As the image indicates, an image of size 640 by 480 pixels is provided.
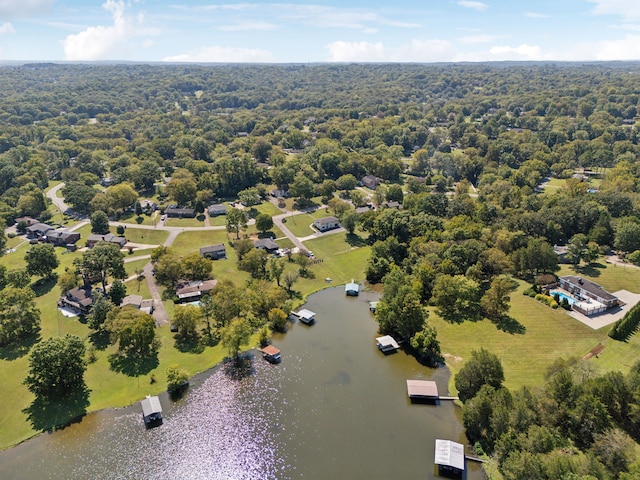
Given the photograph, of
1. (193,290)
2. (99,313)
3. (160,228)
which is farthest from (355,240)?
(99,313)

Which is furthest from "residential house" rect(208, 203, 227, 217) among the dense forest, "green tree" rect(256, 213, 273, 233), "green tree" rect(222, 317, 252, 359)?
"green tree" rect(222, 317, 252, 359)

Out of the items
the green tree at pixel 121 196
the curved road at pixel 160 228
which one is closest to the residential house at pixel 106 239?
the curved road at pixel 160 228

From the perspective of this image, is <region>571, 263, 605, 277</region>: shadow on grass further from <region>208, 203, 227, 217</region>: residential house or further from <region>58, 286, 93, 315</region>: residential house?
<region>58, 286, 93, 315</region>: residential house

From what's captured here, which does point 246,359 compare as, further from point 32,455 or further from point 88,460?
point 32,455

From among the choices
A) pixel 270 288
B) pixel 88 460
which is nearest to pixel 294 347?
pixel 270 288

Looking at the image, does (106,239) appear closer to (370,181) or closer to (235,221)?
(235,221)

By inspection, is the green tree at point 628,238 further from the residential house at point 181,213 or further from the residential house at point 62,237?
the residential house at point 62,237
